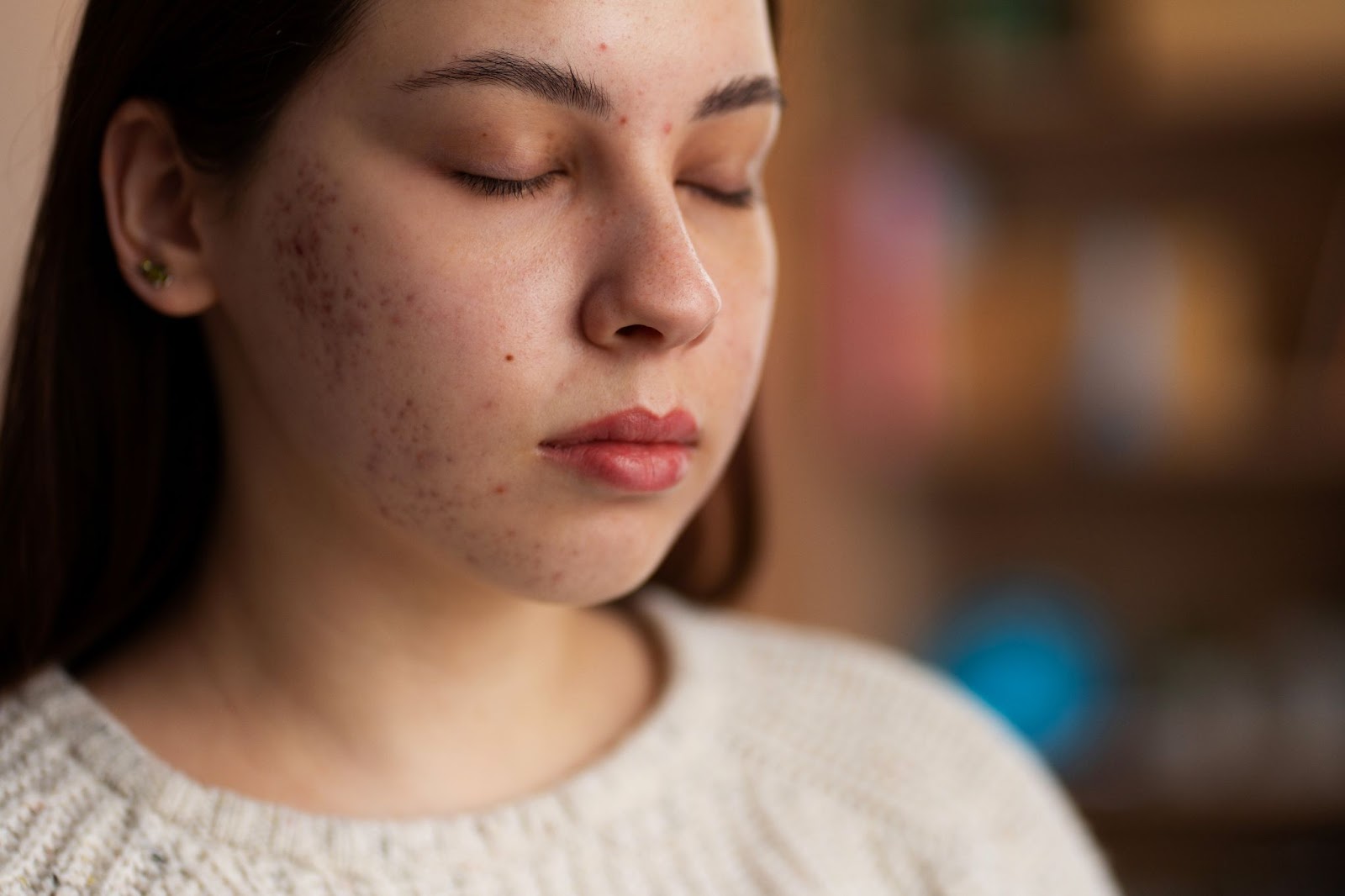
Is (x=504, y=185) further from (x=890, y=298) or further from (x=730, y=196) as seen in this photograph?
(x=890, y=298)

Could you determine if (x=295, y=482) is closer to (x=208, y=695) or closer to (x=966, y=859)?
(x=208, y=695)

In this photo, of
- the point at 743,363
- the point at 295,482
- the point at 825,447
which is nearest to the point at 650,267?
the point at 743,363

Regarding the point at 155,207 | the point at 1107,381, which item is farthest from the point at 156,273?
the point at 1107,381

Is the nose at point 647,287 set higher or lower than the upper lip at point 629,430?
higher

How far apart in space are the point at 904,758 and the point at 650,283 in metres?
0.47

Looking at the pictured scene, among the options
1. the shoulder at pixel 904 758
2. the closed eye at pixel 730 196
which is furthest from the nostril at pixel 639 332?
the shoulder at pixel 904 758

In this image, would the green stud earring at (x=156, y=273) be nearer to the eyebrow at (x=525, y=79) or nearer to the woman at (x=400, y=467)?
the woman at (x=400, y=467)

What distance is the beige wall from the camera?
939 millimetres

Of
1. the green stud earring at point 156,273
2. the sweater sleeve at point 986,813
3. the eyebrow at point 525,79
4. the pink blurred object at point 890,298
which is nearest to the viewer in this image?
the eyebrow at point 525,79

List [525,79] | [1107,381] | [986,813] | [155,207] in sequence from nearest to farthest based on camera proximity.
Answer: [525,79], [155,207], [986,813], [1107,381]

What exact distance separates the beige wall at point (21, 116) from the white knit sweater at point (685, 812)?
14.8 inches

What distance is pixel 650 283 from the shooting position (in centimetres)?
67

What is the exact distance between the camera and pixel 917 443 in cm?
197

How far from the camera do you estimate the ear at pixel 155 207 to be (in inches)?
29.7
